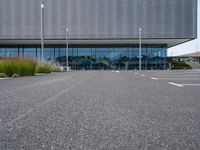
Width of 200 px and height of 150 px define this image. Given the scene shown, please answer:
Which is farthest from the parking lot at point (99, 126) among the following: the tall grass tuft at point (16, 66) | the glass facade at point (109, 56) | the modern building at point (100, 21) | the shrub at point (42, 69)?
the glass facade at point (109, 56)

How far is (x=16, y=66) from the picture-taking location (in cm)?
1983

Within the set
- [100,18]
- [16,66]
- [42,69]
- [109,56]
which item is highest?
[100,18]

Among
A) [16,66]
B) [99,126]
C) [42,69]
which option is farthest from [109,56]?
[99,126]

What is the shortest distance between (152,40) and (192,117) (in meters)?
55.3

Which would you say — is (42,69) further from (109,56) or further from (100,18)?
(109,56)

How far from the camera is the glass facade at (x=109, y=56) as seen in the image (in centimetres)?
6109

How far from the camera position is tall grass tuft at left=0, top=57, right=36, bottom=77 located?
19.2m

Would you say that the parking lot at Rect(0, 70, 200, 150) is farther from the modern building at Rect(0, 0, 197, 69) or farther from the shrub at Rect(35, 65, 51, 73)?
the modern building at Rect(0, 0, 197, 69)

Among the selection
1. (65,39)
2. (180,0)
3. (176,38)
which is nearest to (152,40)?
(176,38)

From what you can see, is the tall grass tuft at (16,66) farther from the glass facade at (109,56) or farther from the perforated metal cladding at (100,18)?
the glass facade at (109,56)

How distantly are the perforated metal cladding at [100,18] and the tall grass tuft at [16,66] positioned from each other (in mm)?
35506

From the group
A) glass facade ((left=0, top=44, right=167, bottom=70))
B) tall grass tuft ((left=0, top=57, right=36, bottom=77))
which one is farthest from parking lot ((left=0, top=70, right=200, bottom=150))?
glass facade ((left=0, top=44, right=167, bottom=70))

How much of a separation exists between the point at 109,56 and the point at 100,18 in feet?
28.3

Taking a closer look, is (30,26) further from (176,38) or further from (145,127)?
(145,127)
